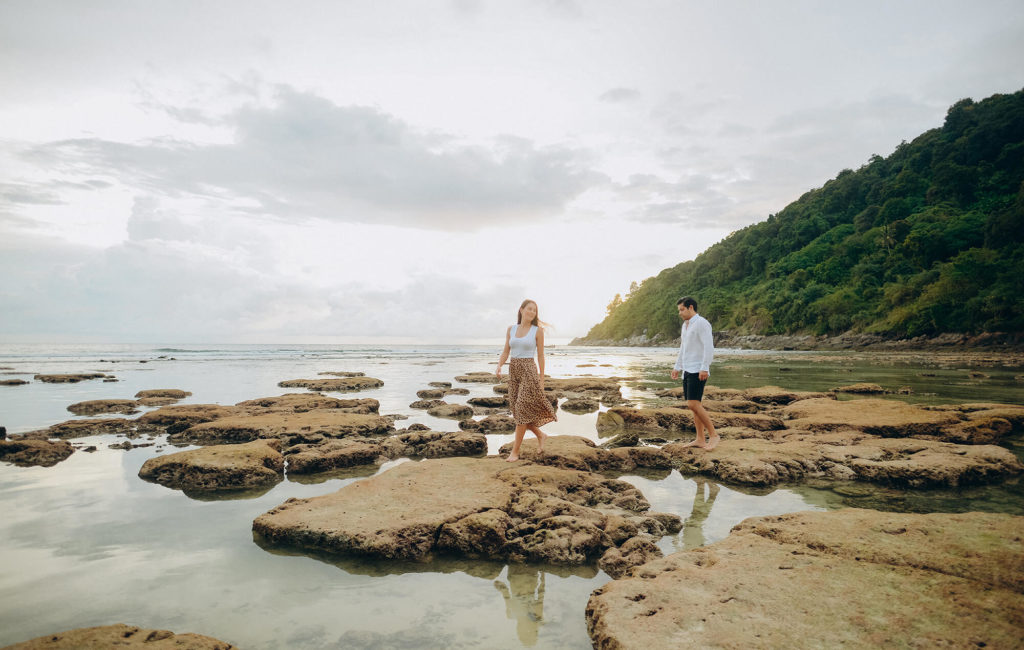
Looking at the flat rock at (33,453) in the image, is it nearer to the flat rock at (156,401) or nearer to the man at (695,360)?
the flat rock at (156,401)

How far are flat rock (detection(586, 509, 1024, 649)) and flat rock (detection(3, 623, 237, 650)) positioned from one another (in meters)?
2.15

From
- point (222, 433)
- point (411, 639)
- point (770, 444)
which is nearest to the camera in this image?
point (411, 639)

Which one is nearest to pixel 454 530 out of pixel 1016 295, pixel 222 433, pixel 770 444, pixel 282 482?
pixel 282 482

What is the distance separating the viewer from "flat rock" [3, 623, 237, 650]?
241cm

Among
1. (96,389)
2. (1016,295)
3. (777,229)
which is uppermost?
(777,229)

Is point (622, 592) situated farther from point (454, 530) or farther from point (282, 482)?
point (282, 482)

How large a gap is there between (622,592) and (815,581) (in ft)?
3.85

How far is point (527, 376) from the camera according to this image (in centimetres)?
672

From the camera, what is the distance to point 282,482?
612 centimetres

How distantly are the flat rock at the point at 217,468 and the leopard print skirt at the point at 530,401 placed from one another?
3.31 meters

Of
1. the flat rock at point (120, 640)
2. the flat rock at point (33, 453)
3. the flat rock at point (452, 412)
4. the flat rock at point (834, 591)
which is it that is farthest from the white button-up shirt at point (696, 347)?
the flat rock at point (33, 453)

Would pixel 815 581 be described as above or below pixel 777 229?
below

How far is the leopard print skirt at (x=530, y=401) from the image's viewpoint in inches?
260

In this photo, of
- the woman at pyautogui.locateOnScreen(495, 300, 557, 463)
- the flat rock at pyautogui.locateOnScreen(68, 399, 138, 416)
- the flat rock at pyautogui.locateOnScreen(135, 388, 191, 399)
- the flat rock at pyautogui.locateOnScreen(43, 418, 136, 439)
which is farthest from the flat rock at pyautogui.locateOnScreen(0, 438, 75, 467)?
the flat rock at pyautogui.locateOnScreen(135, 388, 191, 399)
